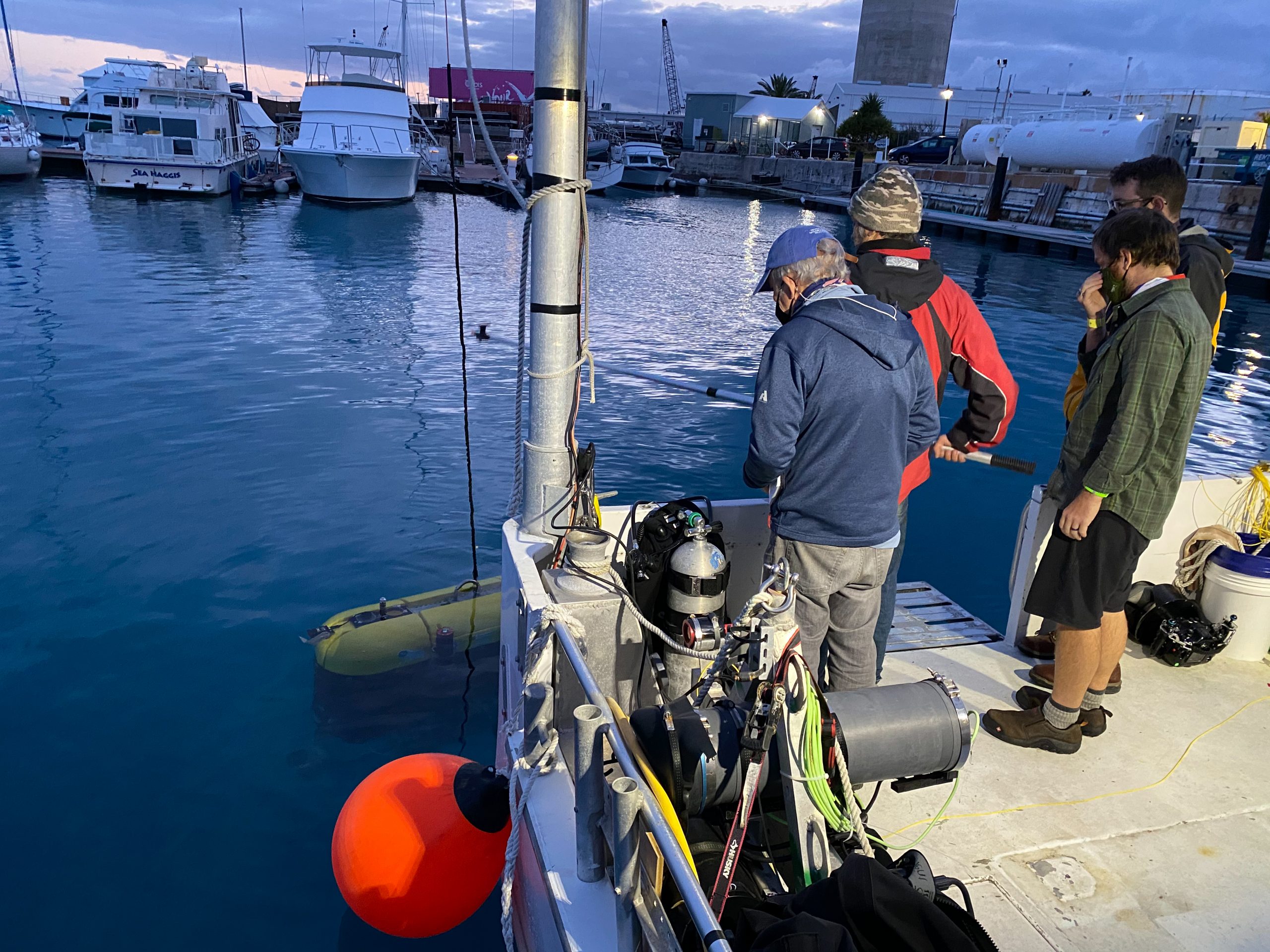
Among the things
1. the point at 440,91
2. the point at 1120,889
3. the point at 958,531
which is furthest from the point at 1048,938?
the point at 440,91

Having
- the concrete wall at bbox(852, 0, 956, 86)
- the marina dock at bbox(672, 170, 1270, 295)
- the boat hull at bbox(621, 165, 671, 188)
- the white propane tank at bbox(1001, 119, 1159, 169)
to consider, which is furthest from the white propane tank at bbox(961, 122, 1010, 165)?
the concrete wall at bbox(852, 0, 956, 86)

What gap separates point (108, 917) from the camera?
3.91 metres

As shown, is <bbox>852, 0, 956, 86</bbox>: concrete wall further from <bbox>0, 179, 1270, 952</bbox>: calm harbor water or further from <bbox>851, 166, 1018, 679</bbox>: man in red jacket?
<bbox>851, 166, 1018, 679</bbox>: man in red jacket

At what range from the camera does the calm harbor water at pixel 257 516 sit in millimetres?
4289

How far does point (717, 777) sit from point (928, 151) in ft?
182

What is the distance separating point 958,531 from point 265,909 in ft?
21.5

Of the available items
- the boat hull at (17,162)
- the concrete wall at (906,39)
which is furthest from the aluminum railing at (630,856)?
the concrete wall at (906,39)

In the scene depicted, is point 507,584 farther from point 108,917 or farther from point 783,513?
point 108,917

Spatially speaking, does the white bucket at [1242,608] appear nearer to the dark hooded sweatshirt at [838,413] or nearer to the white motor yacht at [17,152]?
the dark hooded sweatshirt at [838,413]

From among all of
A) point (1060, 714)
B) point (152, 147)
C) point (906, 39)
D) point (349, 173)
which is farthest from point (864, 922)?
point (906, 39)

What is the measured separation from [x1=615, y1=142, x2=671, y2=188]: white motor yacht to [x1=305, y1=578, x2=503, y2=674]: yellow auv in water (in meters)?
51.6

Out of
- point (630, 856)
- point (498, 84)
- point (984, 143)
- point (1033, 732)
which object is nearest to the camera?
point (630, 856)

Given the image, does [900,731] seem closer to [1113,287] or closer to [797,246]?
[797,246]

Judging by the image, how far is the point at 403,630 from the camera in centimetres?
532
